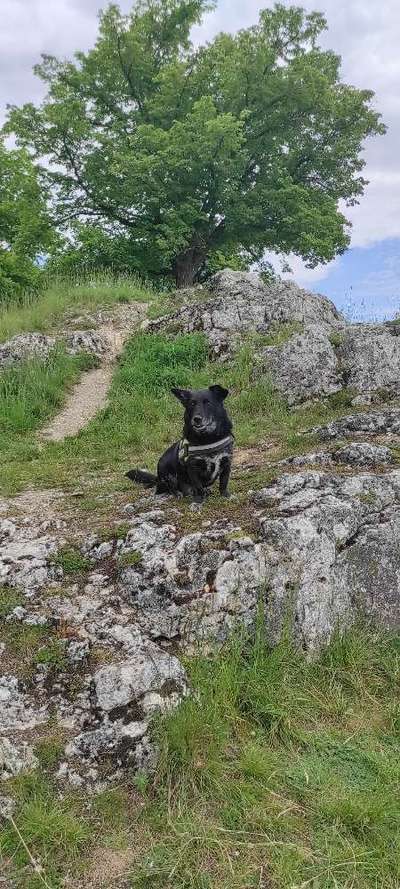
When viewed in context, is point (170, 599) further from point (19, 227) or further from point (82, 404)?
point (19, 227)

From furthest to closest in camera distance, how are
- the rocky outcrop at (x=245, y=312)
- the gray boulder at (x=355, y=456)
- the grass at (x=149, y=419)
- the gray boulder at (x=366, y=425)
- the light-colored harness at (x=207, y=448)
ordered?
1. the rocky outcrop at (x=245, y=312)
2. the grass at (x=149, y=419)
3. the gray boulder at (x=366, y=425)
4. the gray boulder at (x=355, y=456)
5. the light-colored harness at (x=207, y=448)

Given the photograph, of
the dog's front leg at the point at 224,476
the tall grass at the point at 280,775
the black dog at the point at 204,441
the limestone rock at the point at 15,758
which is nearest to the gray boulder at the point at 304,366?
the dog's front leg at the point at 224,476

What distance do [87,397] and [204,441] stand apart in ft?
22.3

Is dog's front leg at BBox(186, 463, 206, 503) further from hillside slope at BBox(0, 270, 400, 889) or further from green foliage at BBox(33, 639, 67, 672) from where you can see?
green foliage at BBox(33, 639, 67, 672)

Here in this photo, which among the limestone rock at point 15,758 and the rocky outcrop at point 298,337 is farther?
the rocky outcrop at point 298,337

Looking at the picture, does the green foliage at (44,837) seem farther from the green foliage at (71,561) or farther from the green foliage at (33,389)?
the green foliage at (33,389)

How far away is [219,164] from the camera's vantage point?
66.5 ft

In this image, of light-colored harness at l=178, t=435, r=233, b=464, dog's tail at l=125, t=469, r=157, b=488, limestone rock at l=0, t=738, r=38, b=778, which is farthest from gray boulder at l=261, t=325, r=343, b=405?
limestone rock at l=0, t=738, r=38, b=778

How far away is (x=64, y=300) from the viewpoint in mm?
16156

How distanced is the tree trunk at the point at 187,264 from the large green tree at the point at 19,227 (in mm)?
5397

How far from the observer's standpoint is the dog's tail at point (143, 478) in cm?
670

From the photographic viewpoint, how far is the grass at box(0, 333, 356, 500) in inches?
314

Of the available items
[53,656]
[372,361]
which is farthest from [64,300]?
[53,656]

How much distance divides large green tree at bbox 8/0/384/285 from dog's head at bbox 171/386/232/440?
662 inches
